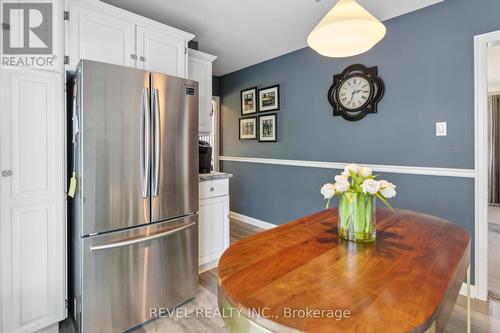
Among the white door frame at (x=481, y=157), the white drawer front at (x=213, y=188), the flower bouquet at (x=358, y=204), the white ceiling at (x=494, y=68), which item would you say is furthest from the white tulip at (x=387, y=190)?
the white ceiling at (x=494, y=68)

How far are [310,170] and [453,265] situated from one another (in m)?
2.39

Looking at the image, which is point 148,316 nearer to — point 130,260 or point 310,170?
point 130,260

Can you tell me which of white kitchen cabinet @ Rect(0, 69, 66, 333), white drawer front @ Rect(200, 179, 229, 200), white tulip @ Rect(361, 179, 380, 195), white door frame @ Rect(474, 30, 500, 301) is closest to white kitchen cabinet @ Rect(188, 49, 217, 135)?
white drawer front @ Rect(200, 179, 229, 200)

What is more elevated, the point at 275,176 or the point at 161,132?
the point at 161,132

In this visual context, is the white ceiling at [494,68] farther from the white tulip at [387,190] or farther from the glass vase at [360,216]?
the glass vase at [360,216]

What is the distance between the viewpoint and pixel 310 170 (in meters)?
3.29

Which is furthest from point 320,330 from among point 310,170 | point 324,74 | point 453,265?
point 324,74

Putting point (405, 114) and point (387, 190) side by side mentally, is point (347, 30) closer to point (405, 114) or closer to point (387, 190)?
point (387, 190)

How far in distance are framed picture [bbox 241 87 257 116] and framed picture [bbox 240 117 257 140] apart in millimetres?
121

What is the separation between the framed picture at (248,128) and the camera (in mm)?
3975

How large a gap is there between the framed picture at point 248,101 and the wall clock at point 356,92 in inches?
50.1

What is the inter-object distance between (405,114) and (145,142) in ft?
7.67

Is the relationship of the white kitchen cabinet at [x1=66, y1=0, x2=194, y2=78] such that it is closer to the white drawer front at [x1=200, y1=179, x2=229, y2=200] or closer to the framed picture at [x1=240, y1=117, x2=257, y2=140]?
the white drawer front at [x1=200, y1=179, x2=229, y2=200]

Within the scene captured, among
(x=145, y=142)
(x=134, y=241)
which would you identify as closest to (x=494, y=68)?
(x=145, y=142)
